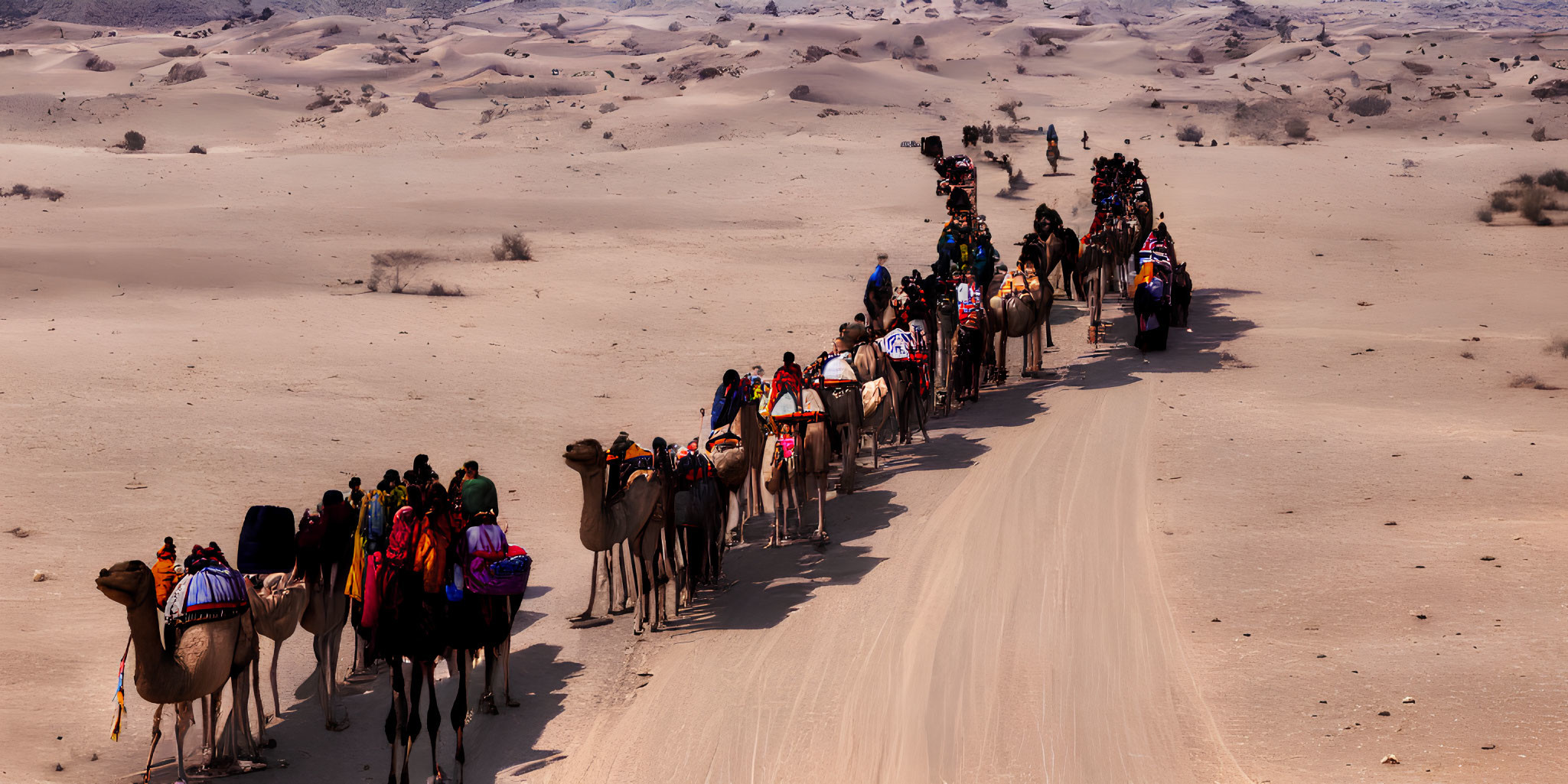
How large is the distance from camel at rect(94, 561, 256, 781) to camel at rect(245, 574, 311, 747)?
15cm

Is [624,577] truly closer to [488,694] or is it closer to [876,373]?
[488,694]

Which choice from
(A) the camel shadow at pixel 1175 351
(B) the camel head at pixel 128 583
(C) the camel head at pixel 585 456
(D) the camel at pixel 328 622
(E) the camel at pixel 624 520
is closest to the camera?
(B) the camel head at pixel 128 583

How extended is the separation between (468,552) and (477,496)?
45cm

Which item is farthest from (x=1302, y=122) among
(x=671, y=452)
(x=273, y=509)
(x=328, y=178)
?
(x=273, y=509)

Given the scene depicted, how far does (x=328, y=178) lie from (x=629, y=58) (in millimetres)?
43222

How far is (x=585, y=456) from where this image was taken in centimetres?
927

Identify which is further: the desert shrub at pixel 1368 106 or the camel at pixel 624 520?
the desert shrub at pixel 1368 106

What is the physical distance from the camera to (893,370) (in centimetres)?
1462

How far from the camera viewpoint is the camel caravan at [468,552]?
7.80m

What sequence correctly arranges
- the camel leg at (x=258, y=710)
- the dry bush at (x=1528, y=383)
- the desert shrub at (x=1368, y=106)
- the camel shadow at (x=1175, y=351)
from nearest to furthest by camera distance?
the camel leg at (x=258, y=710), the dry bush at (x=1528, y=383), the camel shadow at (x=1175, y=351), the desert shrub at (x=1368, y=106)

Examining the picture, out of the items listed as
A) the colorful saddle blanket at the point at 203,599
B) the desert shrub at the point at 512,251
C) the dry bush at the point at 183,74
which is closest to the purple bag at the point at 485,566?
the colorful saddle blanket at the point at 203,599

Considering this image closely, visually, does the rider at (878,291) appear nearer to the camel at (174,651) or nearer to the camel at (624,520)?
the camel at (624,520)

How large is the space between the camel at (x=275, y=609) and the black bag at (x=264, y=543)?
3.6 inches

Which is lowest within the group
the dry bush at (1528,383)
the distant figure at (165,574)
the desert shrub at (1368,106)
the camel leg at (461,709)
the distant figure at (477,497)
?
the camel leg at (461,709)
